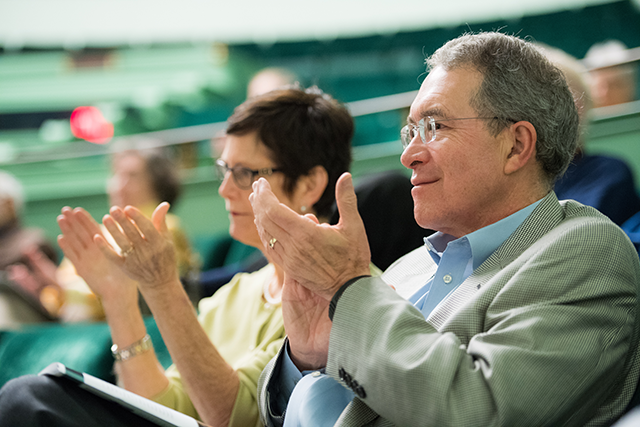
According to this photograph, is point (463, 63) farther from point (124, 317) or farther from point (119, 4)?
point (119, 4)

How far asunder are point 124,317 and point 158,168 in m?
1.72

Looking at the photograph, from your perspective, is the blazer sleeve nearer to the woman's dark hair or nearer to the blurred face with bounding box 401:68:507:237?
the blurred face with bounding box 401:68:507:237

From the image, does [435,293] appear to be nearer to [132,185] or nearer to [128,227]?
[128,227]

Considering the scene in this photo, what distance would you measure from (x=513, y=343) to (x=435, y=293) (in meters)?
0.28

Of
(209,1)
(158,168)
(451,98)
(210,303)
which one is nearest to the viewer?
(451,98)

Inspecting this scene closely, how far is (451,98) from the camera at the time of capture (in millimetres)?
1057

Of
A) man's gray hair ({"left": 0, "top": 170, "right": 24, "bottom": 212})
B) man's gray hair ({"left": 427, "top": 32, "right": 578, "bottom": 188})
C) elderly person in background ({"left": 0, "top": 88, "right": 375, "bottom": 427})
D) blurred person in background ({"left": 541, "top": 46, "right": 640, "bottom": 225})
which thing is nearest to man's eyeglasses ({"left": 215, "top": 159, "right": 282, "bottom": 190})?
elderly person in background ({"left": 0, "top": 88, "right": 375, "bottom": 427})

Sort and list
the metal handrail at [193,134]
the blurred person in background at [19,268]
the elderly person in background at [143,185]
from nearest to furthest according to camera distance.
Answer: the blurred person in background at [19,268]
the elderly person in background at [143,185]
the metal handrail at [193,134]

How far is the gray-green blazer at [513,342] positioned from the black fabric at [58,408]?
0.53 m

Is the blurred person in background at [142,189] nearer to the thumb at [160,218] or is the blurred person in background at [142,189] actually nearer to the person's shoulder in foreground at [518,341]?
the thumb at [160,218]

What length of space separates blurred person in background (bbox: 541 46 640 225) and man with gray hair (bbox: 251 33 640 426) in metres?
0.74

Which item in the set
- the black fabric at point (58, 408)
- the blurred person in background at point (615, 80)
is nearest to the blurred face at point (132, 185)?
the black fabric at point (58, 408)

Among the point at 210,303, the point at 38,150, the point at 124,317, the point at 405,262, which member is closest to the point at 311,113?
the point at 405,262

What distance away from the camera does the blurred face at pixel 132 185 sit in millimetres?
2979
